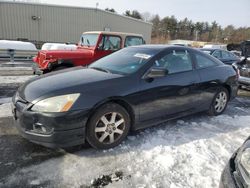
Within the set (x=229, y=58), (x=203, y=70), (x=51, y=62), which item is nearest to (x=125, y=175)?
(x=203, y=70)

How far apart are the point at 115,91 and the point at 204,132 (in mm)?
1962

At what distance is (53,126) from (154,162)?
1.41 meters

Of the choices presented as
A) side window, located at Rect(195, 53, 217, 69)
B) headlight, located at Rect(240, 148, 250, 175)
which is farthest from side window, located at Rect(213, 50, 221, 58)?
headlight, located at Rect(240, 148, 250, 175)

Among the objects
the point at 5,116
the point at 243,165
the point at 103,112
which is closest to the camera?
the point at 243,165

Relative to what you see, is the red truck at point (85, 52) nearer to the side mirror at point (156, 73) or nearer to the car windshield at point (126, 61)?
the car windshield at point (126, 61)

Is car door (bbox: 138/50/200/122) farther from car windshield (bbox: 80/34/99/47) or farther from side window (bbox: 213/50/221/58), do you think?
side window (bbox: 213/50/221/58)

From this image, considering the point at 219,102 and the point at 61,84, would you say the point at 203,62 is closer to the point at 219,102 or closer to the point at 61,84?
the point at 219,102

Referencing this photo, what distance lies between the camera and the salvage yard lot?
2.66 metres

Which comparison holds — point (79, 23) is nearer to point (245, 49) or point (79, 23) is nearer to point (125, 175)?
point (245, 49)

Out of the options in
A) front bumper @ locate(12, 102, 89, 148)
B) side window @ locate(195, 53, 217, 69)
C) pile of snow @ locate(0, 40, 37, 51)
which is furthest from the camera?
pile of snow @ locate(0, 40, 37, 51)

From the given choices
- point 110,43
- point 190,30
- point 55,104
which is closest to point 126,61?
point 55,104

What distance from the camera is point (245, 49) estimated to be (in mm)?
8305

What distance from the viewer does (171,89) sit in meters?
3.88

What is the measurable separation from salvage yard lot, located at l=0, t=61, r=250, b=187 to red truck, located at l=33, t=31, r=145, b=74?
9.06 feet
